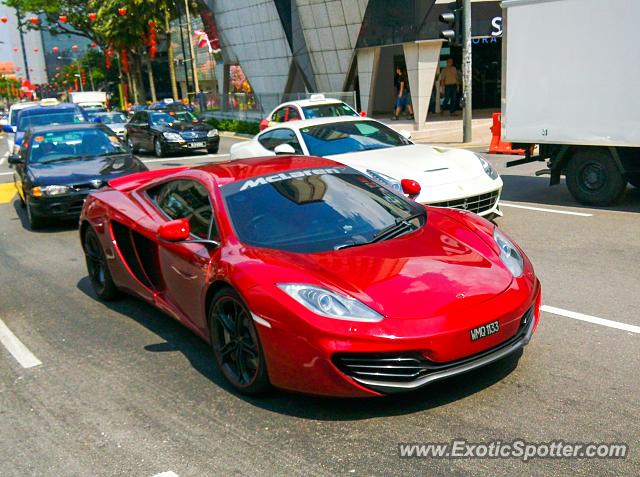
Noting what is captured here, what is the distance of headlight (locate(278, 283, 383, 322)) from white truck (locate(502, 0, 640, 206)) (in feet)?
23.1

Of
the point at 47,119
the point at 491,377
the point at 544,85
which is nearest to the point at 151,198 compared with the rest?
the point at 491,377

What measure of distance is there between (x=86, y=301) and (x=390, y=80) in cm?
3056

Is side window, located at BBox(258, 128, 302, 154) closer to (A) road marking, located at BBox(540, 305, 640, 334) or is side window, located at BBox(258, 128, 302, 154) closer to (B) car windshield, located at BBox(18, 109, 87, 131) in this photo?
(A) road marking, located at BBox(540, 305, 640, 334)

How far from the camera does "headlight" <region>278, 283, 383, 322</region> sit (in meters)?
3.90

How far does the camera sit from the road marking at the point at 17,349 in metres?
5.50

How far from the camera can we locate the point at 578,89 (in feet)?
32.9

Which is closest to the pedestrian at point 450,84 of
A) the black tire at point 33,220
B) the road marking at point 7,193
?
the road marking at point 7,193

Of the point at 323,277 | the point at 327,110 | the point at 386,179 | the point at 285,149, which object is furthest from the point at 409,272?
the point at 327,110

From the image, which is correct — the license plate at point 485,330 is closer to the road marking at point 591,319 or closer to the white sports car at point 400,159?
the road marking at point 591,319

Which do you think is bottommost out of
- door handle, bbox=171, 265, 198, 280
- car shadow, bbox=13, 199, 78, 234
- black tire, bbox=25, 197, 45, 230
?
car shadow, bbox=13, 199, 78, 234

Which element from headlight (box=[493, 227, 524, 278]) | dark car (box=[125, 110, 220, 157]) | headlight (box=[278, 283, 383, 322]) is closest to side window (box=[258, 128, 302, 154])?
headlight (box=[493, 227, 524, 278])

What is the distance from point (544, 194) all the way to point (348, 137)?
3.61 meters

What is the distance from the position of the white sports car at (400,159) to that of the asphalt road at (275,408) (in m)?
2.03

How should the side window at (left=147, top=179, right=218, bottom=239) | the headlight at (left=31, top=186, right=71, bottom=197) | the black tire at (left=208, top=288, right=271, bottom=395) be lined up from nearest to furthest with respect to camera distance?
the black tire at (left=208, top=288, right=271, bottom=395) → the side window at (left=147, top=179, right=218, bottom=239) → the headlight at (left=31, top=186, right=71, bottom=197)
